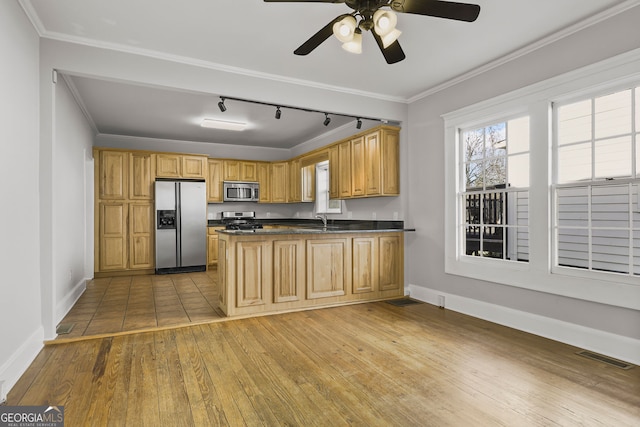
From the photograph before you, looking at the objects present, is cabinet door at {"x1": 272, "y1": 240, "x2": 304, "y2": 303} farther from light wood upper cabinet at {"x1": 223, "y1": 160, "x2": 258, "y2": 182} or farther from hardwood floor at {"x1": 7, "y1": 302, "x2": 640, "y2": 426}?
light wood upper cabinet at {"x1": 223, "y1": 160, "x2": 258, "y2": 182}

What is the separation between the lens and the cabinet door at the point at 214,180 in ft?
25.4

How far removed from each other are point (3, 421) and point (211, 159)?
20.6 feet

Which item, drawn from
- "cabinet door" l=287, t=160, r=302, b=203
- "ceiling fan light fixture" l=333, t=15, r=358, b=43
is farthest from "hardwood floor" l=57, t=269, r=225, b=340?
"ceiling fan light fixture" l=333, t=15, r=358, b=43

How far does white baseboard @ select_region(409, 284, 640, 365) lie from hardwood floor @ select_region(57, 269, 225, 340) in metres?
2.68

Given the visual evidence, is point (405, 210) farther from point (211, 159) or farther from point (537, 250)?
point (211, 159)

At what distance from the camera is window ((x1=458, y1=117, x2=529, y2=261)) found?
374 centimetres

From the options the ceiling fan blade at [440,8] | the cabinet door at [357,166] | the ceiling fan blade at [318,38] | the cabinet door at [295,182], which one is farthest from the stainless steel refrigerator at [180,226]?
the ceiling fan blade at [440,8]

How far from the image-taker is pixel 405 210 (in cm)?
499

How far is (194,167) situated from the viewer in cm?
729

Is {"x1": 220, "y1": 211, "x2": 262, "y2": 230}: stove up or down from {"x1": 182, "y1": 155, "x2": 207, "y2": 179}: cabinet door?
down

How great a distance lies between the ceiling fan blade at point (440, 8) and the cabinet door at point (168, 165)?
5.89 metres

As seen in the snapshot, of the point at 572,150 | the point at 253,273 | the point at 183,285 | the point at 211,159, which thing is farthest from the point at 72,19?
the point at 211,159

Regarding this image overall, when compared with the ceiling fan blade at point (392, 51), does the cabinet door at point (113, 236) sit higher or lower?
lower

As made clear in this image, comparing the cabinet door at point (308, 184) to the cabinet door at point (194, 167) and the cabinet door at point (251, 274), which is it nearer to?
the cabinet door at point (194, 167)
